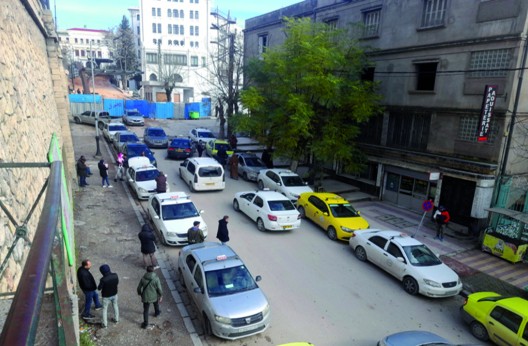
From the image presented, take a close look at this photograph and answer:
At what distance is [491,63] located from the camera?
54.5 feet

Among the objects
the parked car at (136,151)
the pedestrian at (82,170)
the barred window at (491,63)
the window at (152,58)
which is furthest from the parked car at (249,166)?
the window at (152,58)

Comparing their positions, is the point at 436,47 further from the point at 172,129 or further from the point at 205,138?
the point at 172,129

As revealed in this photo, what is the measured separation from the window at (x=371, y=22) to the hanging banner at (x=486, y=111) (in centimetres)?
851

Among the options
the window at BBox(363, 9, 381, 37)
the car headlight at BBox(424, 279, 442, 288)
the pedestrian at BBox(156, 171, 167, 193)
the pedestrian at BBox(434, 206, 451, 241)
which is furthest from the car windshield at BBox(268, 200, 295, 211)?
the window at BBox(363, 9, 381, 37)

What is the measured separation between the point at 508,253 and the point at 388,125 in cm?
989

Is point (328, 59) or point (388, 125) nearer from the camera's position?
point (328, 59)

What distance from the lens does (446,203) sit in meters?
18.6

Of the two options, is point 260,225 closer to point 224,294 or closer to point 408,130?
point 224,294

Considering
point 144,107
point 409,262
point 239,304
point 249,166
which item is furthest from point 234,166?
point 144,107

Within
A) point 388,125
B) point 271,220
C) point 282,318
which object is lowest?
point 282,318

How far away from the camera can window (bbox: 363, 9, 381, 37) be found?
22.2 m

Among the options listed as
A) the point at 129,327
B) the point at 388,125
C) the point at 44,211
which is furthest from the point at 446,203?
the point at 44,211

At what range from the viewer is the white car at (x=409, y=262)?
1167 cm

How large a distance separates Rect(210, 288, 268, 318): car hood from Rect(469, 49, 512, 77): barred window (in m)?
14.6
